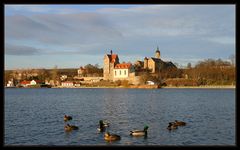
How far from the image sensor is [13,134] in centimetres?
1620

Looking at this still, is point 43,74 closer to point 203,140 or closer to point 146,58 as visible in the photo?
point 146,58

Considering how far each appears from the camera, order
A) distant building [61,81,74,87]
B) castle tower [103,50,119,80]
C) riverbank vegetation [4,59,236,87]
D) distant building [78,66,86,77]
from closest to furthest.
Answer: riverbank vegetation [4,59,236,87] < castle tower [103,50,119,80] < distant building [61,81,74,87] < distant building [78,66,86,77]

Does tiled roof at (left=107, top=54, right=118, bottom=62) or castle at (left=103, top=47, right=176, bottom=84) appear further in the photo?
tiled roof at (left=107, top=54, right=118, bottom=62)

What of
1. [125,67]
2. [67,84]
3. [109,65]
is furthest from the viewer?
[67,84]

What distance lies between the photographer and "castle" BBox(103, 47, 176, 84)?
10406cm

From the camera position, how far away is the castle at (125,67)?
104062mm

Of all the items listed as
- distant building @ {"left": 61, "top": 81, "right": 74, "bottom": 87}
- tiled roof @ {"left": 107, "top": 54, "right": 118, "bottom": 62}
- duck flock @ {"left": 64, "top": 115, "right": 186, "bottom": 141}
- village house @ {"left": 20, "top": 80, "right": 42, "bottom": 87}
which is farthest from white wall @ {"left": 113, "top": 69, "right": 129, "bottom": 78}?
duck flock @ {"left": 64, "top": 115, "right": 186, "bottom": 141}

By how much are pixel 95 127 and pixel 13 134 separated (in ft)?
15.4

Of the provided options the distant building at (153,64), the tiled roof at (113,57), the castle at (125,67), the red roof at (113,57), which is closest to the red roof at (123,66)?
the castle at (125,67)

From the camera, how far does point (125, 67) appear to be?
105m

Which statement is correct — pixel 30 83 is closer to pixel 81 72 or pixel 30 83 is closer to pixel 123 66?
pixel 81 72

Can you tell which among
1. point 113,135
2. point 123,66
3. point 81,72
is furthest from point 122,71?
point 113,135

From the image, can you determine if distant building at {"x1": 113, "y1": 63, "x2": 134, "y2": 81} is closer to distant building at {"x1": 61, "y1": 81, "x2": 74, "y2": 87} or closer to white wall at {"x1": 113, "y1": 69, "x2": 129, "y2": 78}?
white wall at {"x1": 113, "y1": 69, "x2": 129, "y2": 78}

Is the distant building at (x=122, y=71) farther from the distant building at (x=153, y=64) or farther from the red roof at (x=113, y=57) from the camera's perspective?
the distant building at (x=153, y=64)
